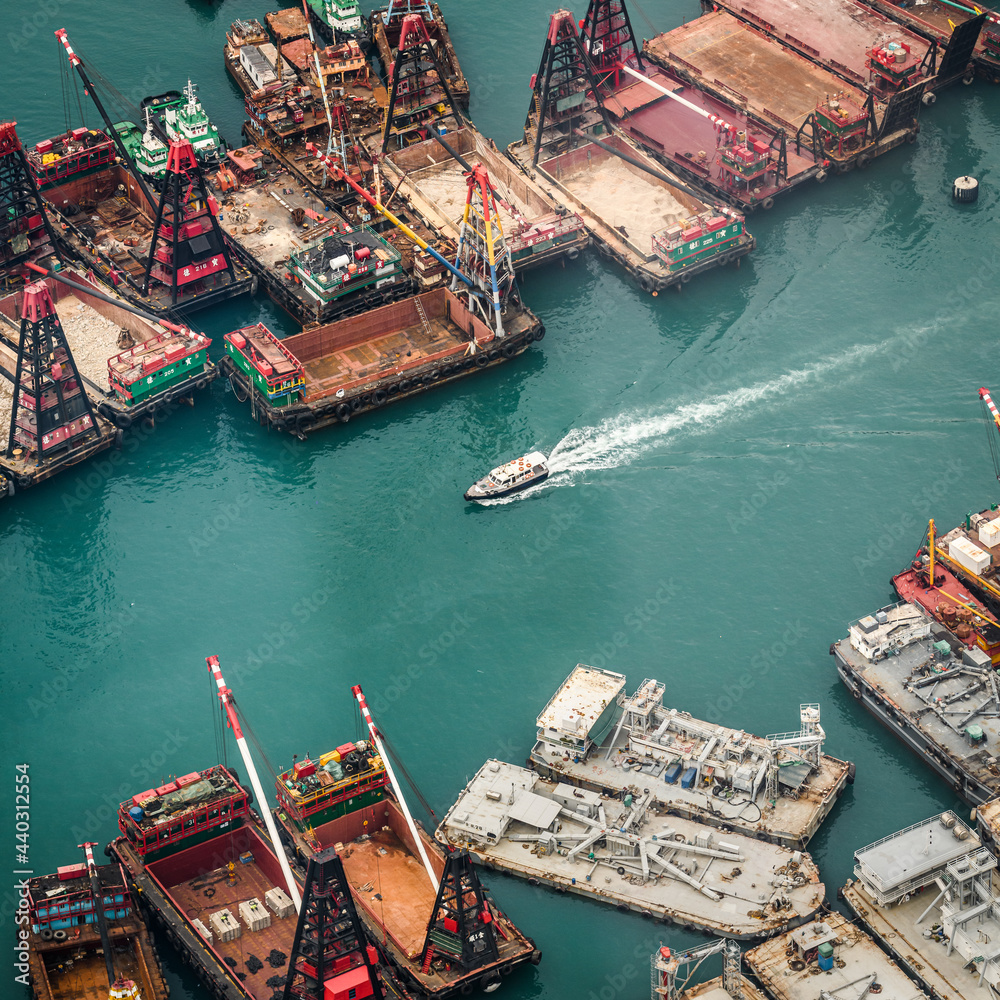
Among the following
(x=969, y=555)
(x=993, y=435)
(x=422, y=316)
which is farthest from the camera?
(x=422, y=316)

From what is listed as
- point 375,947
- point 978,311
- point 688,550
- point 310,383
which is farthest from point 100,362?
point 978,311

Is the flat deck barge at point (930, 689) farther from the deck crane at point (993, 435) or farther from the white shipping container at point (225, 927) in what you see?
the white shipping container at point (225, 927)

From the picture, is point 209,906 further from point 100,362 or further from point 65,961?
point 100,362

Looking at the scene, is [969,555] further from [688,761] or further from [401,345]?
[401,345]

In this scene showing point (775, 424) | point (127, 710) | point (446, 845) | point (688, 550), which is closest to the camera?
Answer: point (446, 845)

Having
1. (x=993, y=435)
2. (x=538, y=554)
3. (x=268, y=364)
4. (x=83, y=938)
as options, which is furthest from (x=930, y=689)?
(x=83, y=938)

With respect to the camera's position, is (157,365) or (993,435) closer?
(993,435)
